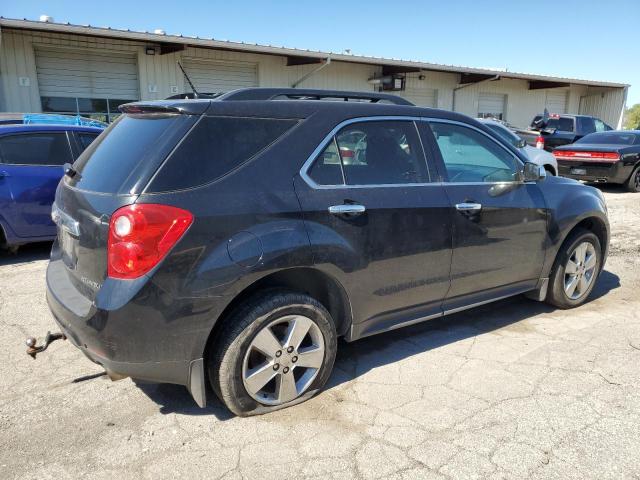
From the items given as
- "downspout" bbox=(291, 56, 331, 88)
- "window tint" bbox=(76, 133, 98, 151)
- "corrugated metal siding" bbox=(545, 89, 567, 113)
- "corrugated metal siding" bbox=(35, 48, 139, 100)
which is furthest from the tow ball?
"corrugated metal siding" bbox=(545, 89, 567, 113)

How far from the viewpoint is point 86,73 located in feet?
42.2

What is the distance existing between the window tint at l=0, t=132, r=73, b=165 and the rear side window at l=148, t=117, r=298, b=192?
4437mm

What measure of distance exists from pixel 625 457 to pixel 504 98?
23103 millimetres

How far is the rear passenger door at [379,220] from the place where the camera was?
2.86 m

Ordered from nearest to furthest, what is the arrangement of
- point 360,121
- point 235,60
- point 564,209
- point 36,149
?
point 360,121 → point 564,209 → point 36,149 → point 235,60

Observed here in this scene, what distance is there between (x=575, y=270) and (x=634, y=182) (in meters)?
9.90

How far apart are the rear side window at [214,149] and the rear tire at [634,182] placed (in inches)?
490

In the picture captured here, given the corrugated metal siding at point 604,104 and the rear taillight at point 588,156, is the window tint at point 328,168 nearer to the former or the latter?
the rear taillight at point 588,156

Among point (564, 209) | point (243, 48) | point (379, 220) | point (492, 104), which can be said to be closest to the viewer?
point (379, 220)

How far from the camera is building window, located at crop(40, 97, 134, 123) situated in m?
12.5

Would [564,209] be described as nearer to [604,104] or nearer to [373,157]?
[373,157]

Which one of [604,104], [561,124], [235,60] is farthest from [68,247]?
[604,104]

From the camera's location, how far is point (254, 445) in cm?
258

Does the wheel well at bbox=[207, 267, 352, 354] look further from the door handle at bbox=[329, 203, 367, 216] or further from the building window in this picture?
the building window
